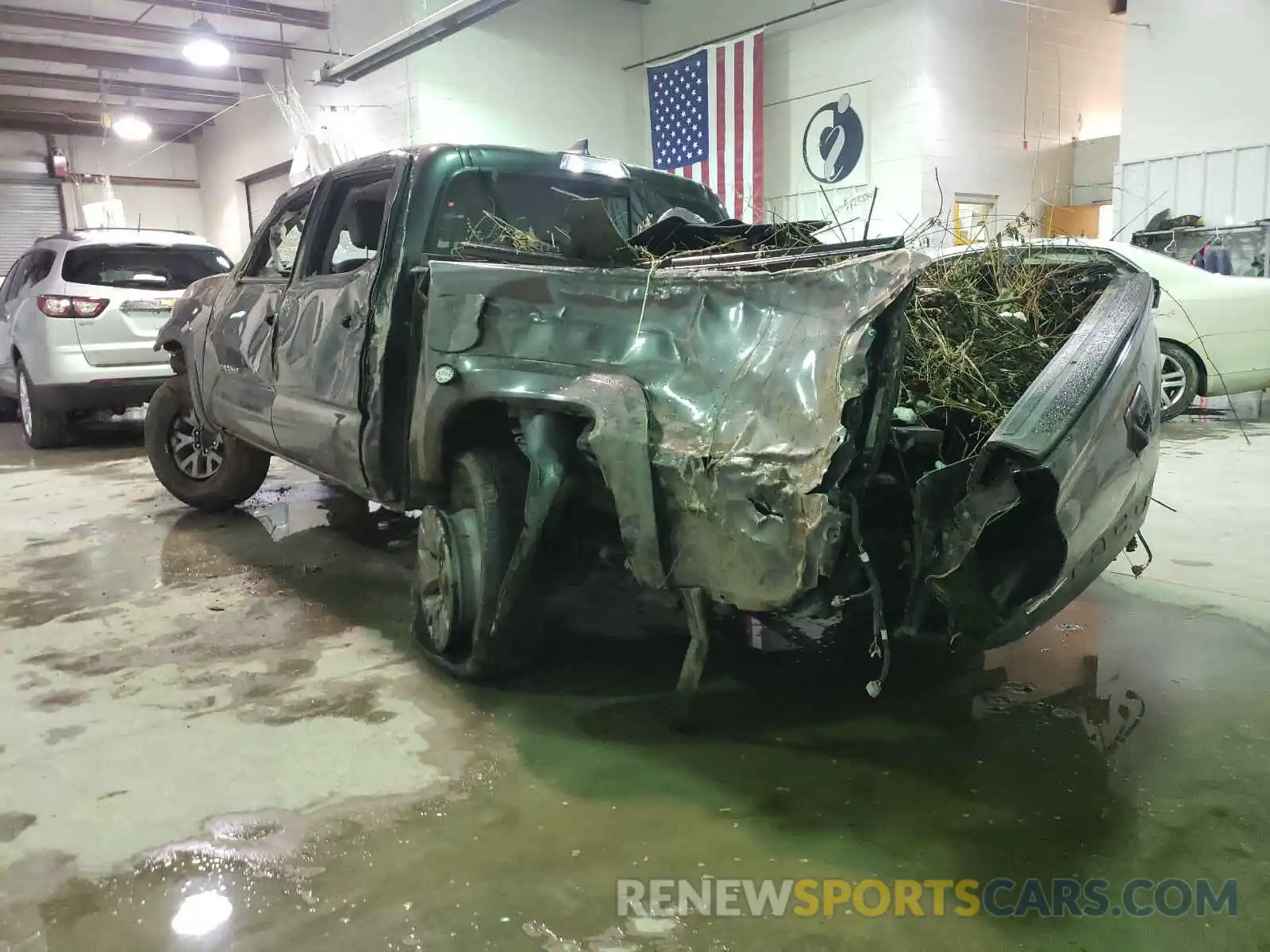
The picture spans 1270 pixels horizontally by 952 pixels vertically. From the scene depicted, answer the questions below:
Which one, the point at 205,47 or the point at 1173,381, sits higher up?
the point at 205,47

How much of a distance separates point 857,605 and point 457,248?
1.79 meters

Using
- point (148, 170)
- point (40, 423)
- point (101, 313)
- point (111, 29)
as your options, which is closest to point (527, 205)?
point (101, 313)

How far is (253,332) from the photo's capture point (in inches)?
182

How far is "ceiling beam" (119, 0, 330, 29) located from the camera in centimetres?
1091

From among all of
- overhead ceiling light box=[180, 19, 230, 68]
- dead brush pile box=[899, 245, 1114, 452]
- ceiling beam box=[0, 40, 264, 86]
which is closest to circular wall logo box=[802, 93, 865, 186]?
overhead ceiling light box=[180, 19, 230, 68]

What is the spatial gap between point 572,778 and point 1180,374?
7372 millimetres

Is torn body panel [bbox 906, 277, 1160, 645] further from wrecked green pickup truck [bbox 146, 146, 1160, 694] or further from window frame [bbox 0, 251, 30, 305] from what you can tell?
window frame [bbox 0, 251, 30, 305]

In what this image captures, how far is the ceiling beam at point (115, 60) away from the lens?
41.7ft

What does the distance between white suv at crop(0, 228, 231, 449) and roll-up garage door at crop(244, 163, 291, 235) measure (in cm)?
703

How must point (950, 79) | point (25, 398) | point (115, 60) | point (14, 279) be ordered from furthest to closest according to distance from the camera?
point (115, 60) < point (950, 79) < point (14, 279) < point (25, 398)

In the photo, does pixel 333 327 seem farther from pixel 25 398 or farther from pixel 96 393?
pixel 25 398

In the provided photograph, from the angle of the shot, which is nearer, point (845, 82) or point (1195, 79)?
point (1195, 79)

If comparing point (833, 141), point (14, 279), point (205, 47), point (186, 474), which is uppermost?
point (205, 47)

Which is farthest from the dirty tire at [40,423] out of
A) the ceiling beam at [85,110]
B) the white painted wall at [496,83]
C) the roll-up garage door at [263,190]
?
the ceiling beam at [85,110]
